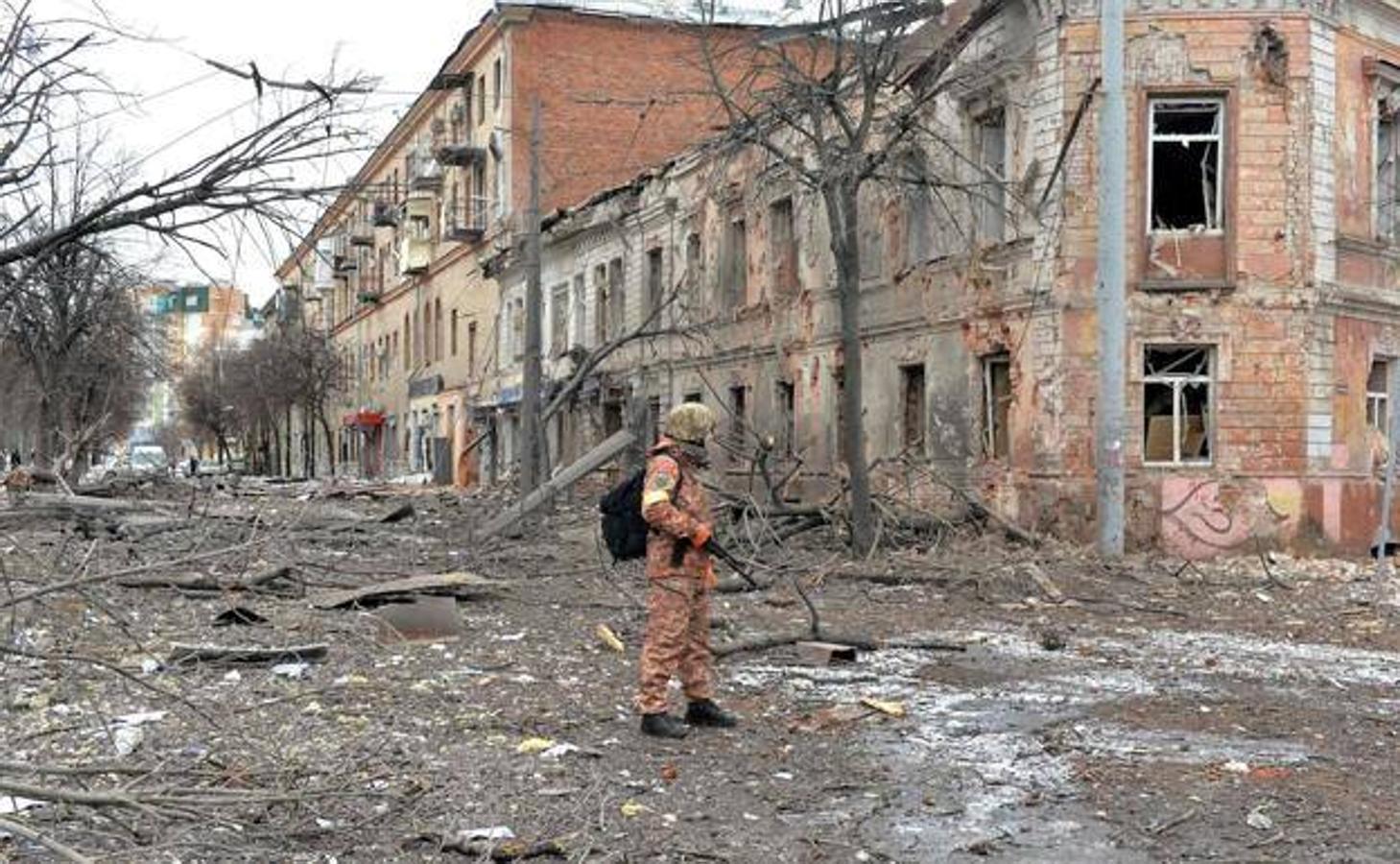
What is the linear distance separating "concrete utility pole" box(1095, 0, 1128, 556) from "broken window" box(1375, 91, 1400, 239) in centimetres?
519

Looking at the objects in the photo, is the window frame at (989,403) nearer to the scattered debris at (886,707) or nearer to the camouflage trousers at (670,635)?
the scattered debris at (886,707)

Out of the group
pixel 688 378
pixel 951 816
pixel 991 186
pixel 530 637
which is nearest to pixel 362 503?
pixel 688 378

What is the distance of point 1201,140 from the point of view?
17172 millimetres

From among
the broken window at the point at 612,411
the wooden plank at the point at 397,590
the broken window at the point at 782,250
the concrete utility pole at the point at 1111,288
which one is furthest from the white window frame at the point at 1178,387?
the broken window at the point at 612,411

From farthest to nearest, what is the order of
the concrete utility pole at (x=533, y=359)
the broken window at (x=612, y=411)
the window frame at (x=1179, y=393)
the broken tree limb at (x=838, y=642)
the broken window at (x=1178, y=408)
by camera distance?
the broken window at (x=612, y=411) < the concrete utility pole at (x=533, y=359) < the broken window at (x=1178, y=408) < the window frame at (x=1179, y=393) < the broken tree limb at (x=838, y=642)

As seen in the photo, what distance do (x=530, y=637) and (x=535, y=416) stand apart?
1155 cm

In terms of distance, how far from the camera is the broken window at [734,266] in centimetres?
2552

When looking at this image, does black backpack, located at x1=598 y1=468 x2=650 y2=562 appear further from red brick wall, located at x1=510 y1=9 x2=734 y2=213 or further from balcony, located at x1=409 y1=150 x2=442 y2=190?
balcony, located at x1=409 y1=150 x2=442 y2=190

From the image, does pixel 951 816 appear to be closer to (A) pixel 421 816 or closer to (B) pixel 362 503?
(A) pixel 421 816

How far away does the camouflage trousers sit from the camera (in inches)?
264

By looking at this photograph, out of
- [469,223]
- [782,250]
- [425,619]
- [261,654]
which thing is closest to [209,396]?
[469,223]

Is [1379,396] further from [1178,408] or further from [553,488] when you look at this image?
[553,488]

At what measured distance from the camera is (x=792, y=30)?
16.5m

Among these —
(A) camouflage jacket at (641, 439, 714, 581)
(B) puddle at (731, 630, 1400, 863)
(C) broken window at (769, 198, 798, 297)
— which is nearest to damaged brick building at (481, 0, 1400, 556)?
(C) broken window at (769, 198, 798, 297)
